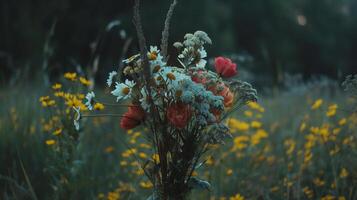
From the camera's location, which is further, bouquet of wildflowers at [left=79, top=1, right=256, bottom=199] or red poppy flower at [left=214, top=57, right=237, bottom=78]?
red poppy flower at [left=214, top=57, right=237, bottom=78]

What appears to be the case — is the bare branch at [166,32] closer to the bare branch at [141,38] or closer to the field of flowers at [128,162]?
the bare branch at [141,38]

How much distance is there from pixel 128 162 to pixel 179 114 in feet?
7.58

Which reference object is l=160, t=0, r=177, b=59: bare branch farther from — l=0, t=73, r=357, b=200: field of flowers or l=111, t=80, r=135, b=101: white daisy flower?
l=0, t=73, r=357, b=200: field of flowers

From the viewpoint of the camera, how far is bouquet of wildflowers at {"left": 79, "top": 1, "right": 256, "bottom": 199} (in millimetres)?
2000

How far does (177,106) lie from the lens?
2025 millimetres

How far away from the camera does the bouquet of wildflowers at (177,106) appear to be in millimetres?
2000

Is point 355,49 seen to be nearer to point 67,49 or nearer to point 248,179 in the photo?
point 67,49

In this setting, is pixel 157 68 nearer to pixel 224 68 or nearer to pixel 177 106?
pixel 177 106

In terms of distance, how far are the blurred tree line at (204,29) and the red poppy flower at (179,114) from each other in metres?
7.44

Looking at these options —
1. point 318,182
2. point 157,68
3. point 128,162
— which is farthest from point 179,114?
point 128,162

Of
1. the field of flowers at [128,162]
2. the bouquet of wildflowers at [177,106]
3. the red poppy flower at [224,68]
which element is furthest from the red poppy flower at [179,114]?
the field of flowers at [128,162]

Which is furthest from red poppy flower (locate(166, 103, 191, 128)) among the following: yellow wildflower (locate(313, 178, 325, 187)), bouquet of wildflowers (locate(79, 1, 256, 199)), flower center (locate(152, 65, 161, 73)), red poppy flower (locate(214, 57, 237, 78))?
yellow wildflower (locate(313, 178, 325, 187))

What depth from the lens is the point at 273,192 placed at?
3.42 m

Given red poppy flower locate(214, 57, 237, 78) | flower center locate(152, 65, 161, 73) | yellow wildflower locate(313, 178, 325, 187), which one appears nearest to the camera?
flower center locate(152, 65, 161, 73)
